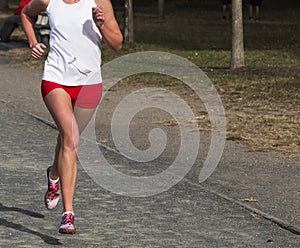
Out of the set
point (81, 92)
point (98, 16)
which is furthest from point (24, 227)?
point (98, 16)

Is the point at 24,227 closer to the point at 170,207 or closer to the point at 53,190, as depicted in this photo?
the point at 53,190

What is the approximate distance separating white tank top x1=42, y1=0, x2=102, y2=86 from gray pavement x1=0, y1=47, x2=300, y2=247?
1.10m

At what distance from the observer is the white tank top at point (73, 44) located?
764cm

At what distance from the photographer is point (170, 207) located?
8883 millimetres

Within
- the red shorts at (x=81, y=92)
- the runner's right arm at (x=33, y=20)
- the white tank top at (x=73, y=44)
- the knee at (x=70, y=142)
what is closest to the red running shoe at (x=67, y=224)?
the knee at (x=70, y=142)

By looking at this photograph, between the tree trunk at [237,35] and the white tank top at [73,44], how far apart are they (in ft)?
43.7

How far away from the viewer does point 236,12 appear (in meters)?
20.9

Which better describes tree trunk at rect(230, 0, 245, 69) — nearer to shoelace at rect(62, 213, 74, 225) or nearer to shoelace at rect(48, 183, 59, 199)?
shoelace at rect(48, 183, 59, 199)

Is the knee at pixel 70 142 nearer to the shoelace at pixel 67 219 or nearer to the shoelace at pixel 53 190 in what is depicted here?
the shoelace at pixel 67 219

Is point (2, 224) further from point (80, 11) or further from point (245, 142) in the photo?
point (245, 142)

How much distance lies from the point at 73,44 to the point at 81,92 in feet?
1.18

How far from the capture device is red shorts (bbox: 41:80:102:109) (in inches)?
305

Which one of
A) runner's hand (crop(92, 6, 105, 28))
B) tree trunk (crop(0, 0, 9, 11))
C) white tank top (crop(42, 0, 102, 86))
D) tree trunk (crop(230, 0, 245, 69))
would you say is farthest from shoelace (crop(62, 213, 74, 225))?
tree trunk (crop(0, 0, 9, 11))

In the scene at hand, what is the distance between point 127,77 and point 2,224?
11.3 meters
